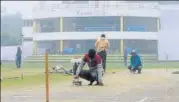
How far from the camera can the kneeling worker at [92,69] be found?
56.2 feet

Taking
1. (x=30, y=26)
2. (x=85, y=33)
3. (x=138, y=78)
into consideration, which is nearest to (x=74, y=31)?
(x=85, y=33)

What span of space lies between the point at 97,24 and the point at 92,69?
198ft

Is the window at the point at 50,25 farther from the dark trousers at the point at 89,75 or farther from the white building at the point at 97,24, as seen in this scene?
the dark trousers at the point at 89,75

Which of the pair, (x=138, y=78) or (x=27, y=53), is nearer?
(x=138, y=78)

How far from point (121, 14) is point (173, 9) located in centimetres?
687

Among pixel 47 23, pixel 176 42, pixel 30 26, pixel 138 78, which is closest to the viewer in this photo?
pixel 138 78

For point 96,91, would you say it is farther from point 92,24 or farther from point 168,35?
point 92,24

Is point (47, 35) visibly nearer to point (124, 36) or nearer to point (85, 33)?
point (85, 33)

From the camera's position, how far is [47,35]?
253 ft

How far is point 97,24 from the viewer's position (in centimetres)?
7750

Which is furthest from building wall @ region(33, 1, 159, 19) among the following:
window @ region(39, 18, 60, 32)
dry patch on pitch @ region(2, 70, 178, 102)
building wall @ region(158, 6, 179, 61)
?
dry patch on pitch @ region(2, 70, 178, 102)

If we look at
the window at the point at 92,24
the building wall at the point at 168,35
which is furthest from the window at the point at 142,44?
the window at the point at 92,24

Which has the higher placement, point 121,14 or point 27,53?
point 121,14

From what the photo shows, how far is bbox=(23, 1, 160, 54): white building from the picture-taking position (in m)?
74.1
